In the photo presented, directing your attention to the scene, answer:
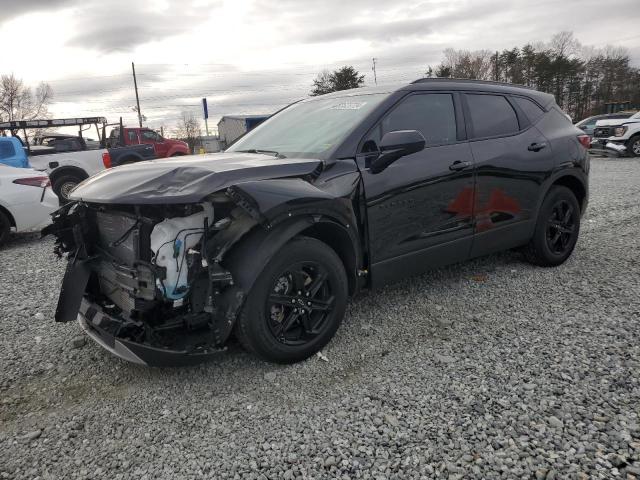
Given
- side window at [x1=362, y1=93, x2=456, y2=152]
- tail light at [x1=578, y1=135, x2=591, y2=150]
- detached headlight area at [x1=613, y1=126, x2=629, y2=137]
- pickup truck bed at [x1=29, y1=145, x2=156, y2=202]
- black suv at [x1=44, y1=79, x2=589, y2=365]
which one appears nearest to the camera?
black suv at [x1=44, y1=79, x2=589, y2=365]

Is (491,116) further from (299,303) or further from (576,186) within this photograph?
(299,303)

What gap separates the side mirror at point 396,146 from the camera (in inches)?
120

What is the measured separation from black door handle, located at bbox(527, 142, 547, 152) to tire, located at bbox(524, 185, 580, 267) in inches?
17.7

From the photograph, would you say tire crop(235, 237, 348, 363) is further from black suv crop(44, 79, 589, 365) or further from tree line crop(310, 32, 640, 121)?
tree line crop(310, 32, 640, 121)

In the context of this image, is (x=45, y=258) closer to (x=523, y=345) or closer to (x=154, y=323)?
(x=154, y=323)

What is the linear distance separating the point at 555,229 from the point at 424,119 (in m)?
2.00

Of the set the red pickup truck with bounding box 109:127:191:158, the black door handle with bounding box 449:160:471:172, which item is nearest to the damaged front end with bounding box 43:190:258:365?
the black door handle with bounding box 449:160:471:172

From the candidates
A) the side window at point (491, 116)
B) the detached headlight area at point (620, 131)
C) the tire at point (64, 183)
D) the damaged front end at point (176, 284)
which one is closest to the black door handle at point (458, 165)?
the side window at point (491, 116)

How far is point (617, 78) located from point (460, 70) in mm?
16331

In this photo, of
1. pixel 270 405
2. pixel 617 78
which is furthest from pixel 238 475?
pixel 617 78

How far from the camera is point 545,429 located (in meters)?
2.27

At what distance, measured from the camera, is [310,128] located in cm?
365

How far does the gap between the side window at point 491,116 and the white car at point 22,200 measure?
5814 millimetres

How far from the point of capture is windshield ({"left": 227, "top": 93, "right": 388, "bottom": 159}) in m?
3.31
